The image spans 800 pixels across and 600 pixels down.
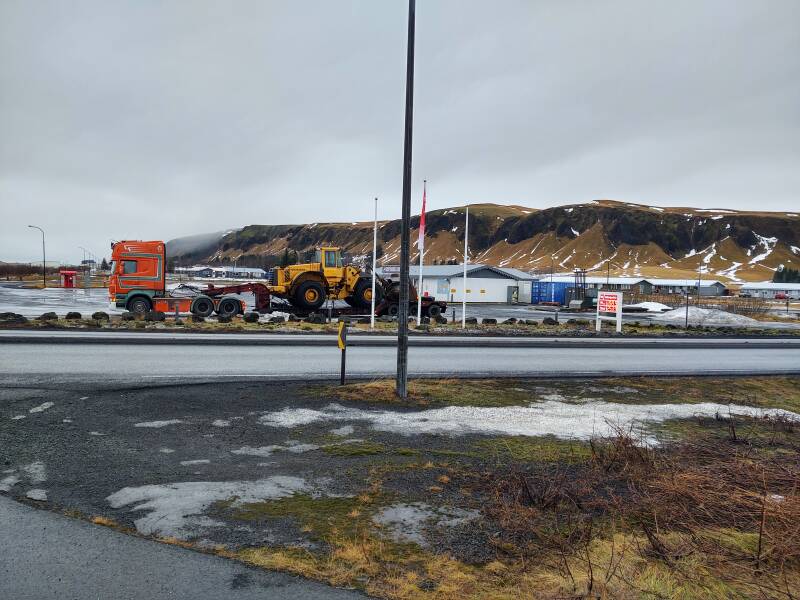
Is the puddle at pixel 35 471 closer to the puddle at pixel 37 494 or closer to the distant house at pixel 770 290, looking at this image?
the puddle at pixel 37 494

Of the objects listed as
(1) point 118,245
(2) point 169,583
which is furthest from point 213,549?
(1) point 118,245

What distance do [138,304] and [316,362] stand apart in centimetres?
1485

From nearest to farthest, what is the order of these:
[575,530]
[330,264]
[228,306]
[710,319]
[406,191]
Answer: [575,530] → [406,191] → [228,306] → [330,264] → [710,319]

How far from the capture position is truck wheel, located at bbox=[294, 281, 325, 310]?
27.5 meters

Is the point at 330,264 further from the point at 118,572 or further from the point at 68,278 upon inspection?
the point at 68,278

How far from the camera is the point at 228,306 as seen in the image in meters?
27.6

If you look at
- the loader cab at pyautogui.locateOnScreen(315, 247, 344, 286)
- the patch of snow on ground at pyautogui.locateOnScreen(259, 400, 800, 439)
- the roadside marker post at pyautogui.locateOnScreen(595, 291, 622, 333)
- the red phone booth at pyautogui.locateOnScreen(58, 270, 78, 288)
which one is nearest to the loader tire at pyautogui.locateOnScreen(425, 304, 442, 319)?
the loader cab at pyautogui.locateOnScreen(315, 247, 344, 286)

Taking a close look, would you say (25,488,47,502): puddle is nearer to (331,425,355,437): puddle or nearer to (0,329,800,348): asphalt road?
(331,425,355,437): puddle

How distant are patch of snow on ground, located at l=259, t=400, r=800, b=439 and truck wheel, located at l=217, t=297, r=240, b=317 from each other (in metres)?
19.7

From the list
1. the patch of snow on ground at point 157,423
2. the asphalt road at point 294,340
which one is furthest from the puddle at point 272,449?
the asphalt road at point 294,340

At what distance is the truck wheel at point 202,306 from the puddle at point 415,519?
23.1 meters

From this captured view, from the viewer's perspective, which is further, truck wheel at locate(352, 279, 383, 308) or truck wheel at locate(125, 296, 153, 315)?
truck wheel at locate(352, 279, 383, 308)

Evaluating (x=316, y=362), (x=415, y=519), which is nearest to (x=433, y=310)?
(x=316, y=362)

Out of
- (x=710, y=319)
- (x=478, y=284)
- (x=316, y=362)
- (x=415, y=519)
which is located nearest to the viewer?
(x=415, y=519)
